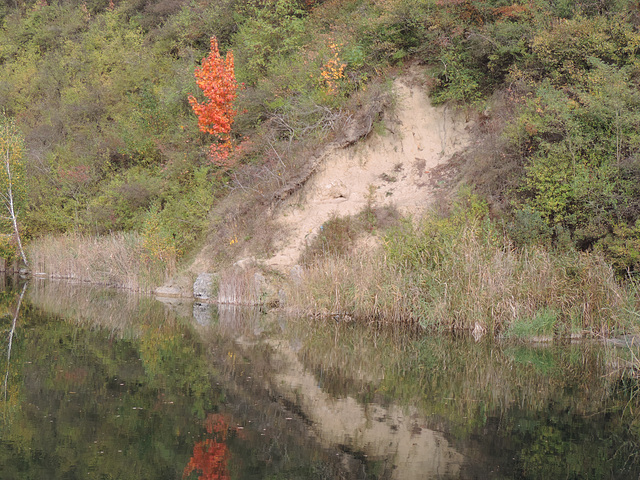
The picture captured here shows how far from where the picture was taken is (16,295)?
73.7ft

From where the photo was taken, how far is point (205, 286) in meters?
21.5

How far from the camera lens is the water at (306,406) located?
730 cm

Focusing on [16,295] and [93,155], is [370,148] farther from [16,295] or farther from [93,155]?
[93,155]

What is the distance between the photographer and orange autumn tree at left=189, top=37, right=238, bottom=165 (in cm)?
2612

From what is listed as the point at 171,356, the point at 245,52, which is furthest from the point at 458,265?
the point at 245,52

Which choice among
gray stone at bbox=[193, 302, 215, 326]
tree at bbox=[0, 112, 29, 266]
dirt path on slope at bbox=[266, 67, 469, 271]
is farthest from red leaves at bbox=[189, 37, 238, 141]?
tree at bbox=[0, 112, 29, 266]

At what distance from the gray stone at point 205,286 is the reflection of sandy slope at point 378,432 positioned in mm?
10784

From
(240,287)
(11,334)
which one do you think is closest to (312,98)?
(240,287)

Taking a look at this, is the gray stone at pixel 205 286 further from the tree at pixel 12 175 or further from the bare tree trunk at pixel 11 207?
the tree at pixel 12 175

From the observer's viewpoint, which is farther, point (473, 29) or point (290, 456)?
point (473, 29)

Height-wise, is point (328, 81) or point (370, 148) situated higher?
point (328, 81)

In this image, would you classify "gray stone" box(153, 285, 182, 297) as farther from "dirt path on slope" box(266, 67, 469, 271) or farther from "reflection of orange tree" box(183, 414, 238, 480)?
"reflection of orange tree" box(183, 414, 238, 480)

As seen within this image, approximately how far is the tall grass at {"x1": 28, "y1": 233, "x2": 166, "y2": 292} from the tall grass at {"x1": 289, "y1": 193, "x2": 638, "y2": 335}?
825cm

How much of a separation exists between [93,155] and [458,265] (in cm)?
2415
